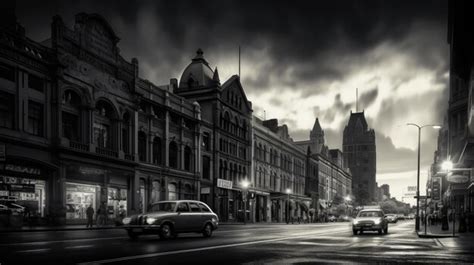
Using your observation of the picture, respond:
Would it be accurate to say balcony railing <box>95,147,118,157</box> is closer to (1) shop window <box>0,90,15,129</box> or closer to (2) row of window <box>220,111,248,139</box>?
(1) shop window <box>0,90,15,129</box>

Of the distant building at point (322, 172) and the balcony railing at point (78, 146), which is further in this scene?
the distant building at point (322, 172)

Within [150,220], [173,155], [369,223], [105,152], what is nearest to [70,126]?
[105,152]

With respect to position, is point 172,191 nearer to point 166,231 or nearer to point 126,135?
point 126,135

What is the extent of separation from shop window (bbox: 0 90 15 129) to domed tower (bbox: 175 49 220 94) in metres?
28.6

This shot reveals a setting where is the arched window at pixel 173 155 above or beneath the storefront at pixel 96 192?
above

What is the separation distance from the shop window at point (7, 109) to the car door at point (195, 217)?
15.9 m

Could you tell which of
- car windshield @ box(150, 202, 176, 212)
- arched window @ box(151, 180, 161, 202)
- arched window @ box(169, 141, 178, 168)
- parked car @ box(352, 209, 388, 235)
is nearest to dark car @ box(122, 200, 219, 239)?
car windshield @ box(150, 202, 176, 212)

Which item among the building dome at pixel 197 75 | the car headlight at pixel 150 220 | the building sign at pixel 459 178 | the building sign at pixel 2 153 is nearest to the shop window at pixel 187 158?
the building dome at pixel 197 75

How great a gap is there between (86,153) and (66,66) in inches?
253

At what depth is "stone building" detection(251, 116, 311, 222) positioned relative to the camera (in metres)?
67.6

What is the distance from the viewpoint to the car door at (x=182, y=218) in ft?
62.6

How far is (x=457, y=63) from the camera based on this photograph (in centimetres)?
2881

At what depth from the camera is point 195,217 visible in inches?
782

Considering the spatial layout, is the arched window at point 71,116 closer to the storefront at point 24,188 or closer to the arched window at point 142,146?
the storefront at point 24,188
